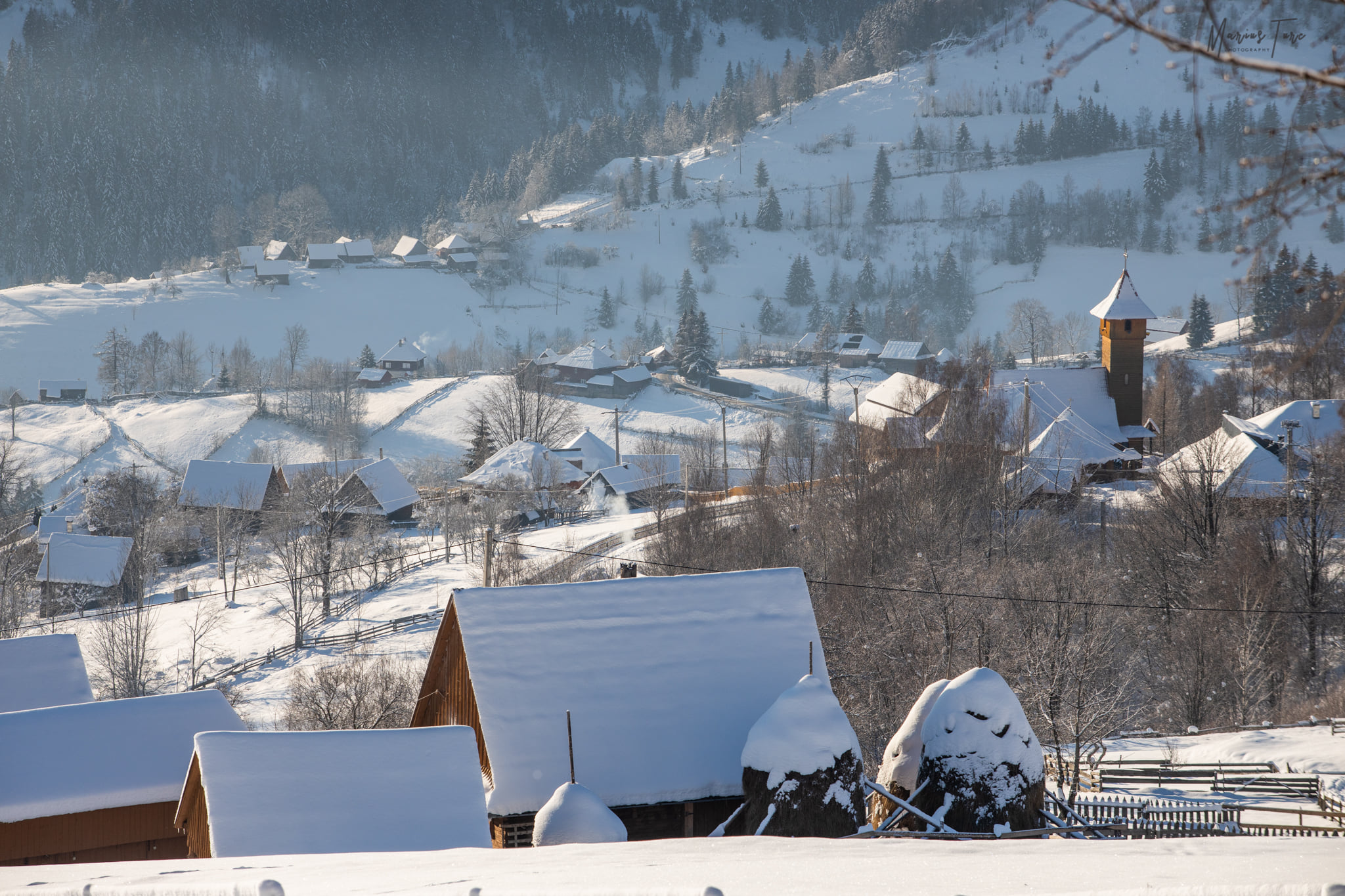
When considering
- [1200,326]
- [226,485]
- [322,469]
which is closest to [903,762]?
[322,469]

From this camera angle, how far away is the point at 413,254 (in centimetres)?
13862

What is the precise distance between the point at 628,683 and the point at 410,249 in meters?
134

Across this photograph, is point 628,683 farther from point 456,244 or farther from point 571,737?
Answer: point 456,244

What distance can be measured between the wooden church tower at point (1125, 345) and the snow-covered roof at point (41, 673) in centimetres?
4411

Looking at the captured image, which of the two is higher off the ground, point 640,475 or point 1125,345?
point 1125,345

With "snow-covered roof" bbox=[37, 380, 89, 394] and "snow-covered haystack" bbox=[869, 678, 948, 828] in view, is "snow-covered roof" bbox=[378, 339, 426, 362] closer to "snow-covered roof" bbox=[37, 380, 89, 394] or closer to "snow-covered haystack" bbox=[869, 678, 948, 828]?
"snow-covered roof" bbox=[37, 380, 89, 394]

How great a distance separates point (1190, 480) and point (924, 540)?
10.4 m

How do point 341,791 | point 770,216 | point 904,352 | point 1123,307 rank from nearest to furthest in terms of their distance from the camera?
point 341,791 < point 1123,307 < point 904,352 < point 770,216

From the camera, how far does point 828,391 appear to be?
283ft

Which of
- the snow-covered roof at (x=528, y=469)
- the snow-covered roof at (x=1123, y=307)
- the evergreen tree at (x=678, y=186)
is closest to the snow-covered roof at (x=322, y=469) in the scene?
the snow-covered roof at (x=528, y=469)

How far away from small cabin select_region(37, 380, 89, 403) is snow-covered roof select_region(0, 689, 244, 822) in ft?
275

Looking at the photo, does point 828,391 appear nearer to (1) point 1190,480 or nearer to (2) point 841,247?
(1) point 1190,480

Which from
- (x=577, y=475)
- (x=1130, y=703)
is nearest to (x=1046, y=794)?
(x=1130, y=703)

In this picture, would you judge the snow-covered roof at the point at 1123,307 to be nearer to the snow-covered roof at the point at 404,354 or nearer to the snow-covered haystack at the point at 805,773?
the snow-covered haystack at the point at 805,773
